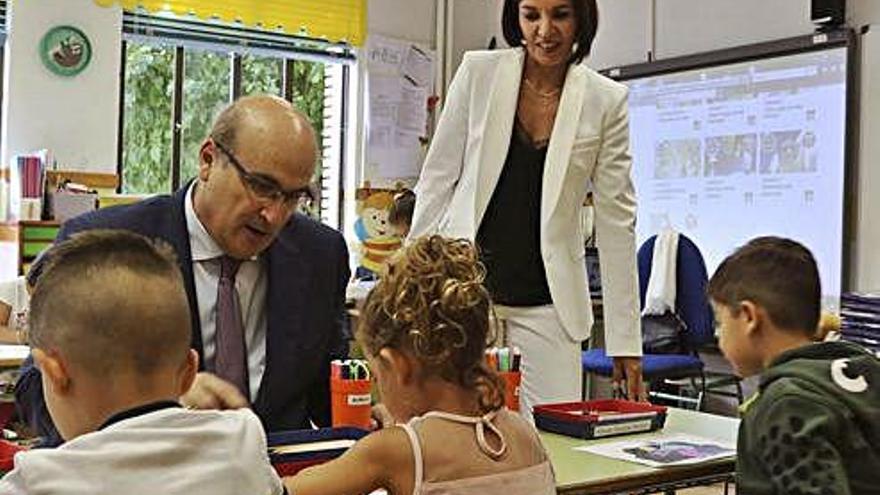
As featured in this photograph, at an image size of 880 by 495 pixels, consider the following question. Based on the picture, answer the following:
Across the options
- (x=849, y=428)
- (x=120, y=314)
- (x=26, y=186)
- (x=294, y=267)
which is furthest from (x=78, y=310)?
(x=26, y=186)

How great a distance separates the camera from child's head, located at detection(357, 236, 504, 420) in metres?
1.63

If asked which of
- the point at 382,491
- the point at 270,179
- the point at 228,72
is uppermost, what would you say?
the point at 228,72

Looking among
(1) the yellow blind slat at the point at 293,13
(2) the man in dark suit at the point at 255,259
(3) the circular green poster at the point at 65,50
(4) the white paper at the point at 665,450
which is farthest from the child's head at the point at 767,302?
(1) the yellow blind slat at the point at 293,13

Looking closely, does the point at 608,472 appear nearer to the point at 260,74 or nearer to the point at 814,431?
the point at 814,431

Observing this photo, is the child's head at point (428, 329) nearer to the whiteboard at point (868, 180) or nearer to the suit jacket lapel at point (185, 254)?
the suit jacket lapel at point (185, 254)

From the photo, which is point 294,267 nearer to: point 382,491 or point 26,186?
point 382,491

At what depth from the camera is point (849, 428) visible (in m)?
1.83

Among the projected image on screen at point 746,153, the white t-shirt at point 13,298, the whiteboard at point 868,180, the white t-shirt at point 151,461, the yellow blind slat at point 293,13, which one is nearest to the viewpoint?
the white t-shirt at point 151,461

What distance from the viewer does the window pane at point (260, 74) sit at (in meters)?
6.32

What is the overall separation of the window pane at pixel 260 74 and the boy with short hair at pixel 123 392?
17.0 feet

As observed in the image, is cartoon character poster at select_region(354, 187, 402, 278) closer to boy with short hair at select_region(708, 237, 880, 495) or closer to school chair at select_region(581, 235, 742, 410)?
school chair at select_region(581, 235, 742, 410)

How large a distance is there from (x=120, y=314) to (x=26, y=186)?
4046 mm

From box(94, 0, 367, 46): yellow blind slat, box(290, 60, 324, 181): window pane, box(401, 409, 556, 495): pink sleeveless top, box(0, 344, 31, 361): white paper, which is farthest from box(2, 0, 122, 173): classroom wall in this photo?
box(401, 409, 556, 495): pink sleeveless top

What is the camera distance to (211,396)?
1564 millimetres
